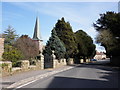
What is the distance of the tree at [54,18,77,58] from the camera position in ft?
147

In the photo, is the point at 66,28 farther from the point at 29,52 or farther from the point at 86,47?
the point at 86,47

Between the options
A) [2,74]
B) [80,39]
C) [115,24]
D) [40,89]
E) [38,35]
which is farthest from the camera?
[38,35]

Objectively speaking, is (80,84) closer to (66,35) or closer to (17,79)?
(17,79)

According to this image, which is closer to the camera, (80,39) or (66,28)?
(66,28)

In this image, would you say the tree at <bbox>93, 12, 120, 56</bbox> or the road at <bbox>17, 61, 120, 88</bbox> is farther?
the tree at <bbox>93, 12, 120, 56</bbox>

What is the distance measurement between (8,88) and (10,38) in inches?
1322

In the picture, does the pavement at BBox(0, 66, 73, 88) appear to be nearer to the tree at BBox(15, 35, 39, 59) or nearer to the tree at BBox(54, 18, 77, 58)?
the tree at BBox(15, 35, 39, 59)

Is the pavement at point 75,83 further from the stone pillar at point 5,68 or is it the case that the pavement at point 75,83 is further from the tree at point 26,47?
the tree at point 26,47

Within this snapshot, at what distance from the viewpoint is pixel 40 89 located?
9.96m

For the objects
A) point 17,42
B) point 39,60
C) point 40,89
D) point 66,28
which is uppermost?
point 66,28

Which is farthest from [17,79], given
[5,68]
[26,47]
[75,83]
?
[26,47]

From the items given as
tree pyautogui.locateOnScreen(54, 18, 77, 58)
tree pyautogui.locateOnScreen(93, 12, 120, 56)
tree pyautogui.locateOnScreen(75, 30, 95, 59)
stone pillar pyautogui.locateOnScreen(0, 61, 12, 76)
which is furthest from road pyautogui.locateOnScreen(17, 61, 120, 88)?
tree pyautogui.locateOnScreen(75, 30, 95, 59)

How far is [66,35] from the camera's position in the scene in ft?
147

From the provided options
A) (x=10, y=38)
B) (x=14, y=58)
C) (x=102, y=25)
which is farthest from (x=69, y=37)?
(x=14, y=58)
